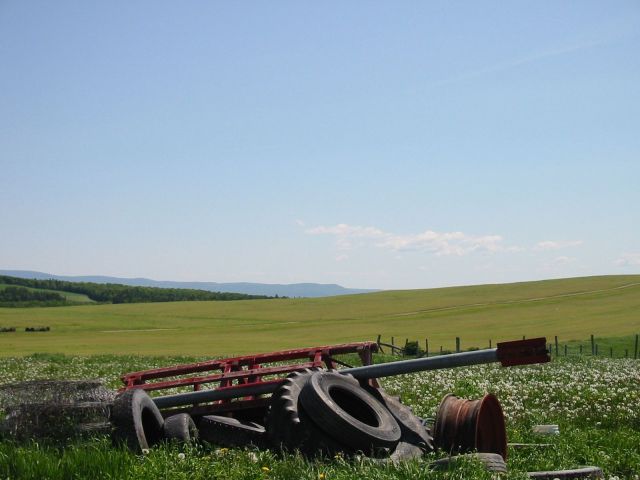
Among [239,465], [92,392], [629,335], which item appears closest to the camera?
[239,465]

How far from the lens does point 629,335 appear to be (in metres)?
57.9

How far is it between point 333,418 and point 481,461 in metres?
2.12

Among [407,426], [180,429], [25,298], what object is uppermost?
[25,298]

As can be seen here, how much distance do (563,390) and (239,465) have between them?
11.3 meters

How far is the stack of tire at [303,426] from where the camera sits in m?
10.0

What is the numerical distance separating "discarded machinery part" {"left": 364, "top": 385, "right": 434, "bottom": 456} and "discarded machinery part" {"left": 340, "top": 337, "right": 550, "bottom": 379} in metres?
0.47

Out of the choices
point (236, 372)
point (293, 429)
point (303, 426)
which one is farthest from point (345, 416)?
point (236, 372)

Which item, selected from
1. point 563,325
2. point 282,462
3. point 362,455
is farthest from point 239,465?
point 563,325

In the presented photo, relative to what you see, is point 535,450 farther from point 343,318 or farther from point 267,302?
point 267,302

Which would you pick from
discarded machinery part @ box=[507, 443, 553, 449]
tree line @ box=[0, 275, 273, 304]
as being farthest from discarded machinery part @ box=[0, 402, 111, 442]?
tree line @ box=[0, 275, 273, 304]

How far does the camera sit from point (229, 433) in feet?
35.1

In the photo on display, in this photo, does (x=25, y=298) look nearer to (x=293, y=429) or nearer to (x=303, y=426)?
(x=293, y=429)

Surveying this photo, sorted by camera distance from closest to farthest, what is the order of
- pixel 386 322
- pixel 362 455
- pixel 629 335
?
pixel 362 455
pixel 629 335
pixel 386 322

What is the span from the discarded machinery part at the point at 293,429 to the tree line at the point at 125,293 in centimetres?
13426
